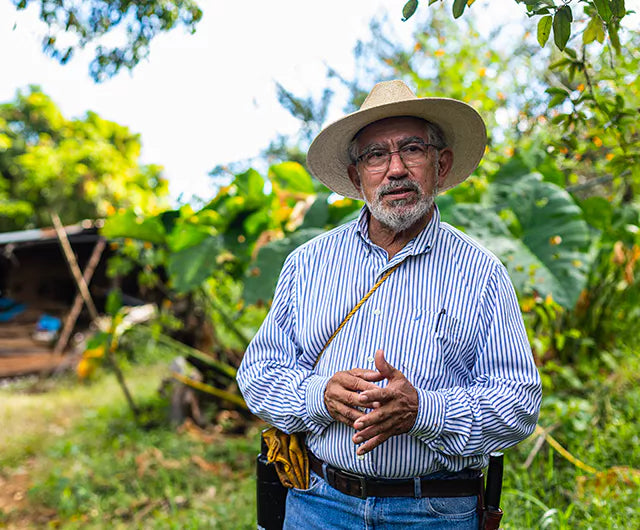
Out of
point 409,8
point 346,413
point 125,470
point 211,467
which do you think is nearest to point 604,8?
point 409,8

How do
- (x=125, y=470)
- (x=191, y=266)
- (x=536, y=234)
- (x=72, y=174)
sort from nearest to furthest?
(x=536, y=234) < (x=191, y=266) < (x=125, y=470) < (x=72, y=174)

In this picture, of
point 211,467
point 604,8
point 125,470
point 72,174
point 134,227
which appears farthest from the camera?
point 72,174

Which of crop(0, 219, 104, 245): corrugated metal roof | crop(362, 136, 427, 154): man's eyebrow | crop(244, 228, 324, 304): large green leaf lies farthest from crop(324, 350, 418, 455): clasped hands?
crop(0, 219, 104, 245): corrugated metal roof

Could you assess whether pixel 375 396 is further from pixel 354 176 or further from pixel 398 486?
pixel 354 176

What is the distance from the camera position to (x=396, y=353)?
1746 millimetres

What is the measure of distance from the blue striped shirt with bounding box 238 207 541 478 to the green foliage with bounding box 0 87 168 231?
14.4 metres

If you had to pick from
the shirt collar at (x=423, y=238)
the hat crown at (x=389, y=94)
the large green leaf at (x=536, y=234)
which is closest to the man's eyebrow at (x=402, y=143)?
the hat crown at (x=389, y=94)

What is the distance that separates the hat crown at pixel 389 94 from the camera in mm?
1861

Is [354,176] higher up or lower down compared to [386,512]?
higher up

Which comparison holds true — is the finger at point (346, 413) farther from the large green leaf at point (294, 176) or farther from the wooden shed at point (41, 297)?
the wooden shed at point (41, 297)

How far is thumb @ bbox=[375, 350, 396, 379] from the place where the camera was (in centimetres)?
154

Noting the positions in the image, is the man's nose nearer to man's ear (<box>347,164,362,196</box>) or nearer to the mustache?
the mustache

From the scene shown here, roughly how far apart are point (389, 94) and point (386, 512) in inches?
48.7

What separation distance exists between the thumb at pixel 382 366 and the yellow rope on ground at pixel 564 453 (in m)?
2.21
